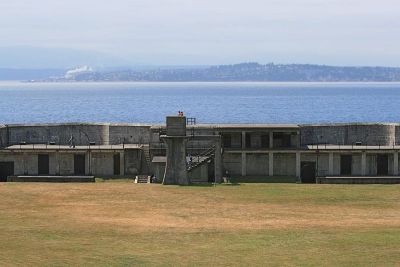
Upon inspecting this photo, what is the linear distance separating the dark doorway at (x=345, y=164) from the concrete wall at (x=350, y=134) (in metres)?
5.68

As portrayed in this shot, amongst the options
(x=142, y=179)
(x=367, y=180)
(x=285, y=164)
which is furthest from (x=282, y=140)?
(x=142, y=179)

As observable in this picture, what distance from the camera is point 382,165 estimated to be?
73.0 meters

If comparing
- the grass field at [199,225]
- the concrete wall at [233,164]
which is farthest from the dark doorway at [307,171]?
the grass field at [199,225]

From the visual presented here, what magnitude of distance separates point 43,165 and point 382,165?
1135 inches

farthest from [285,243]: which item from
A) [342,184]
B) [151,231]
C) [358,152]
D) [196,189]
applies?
[358,152]

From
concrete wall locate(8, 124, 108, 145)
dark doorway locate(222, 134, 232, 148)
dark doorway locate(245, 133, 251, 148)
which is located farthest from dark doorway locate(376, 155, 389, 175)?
concrete wall locate(8, 124, 108, 145)

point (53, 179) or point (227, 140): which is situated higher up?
point (227, 140)

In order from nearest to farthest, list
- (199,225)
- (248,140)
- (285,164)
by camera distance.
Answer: (199,225) → (285,164) → (248,140)

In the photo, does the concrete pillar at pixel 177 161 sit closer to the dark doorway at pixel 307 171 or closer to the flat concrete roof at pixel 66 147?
the flat concrete roof at pixel 66 147

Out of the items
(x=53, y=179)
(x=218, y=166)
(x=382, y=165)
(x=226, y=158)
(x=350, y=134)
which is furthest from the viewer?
(x=350, y=134)

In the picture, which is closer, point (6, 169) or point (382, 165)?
point (382, 165)

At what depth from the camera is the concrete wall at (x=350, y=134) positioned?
A: 258 ft

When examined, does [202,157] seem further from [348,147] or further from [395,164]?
[395,164]

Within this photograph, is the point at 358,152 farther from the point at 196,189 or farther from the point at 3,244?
the point at 3,244
